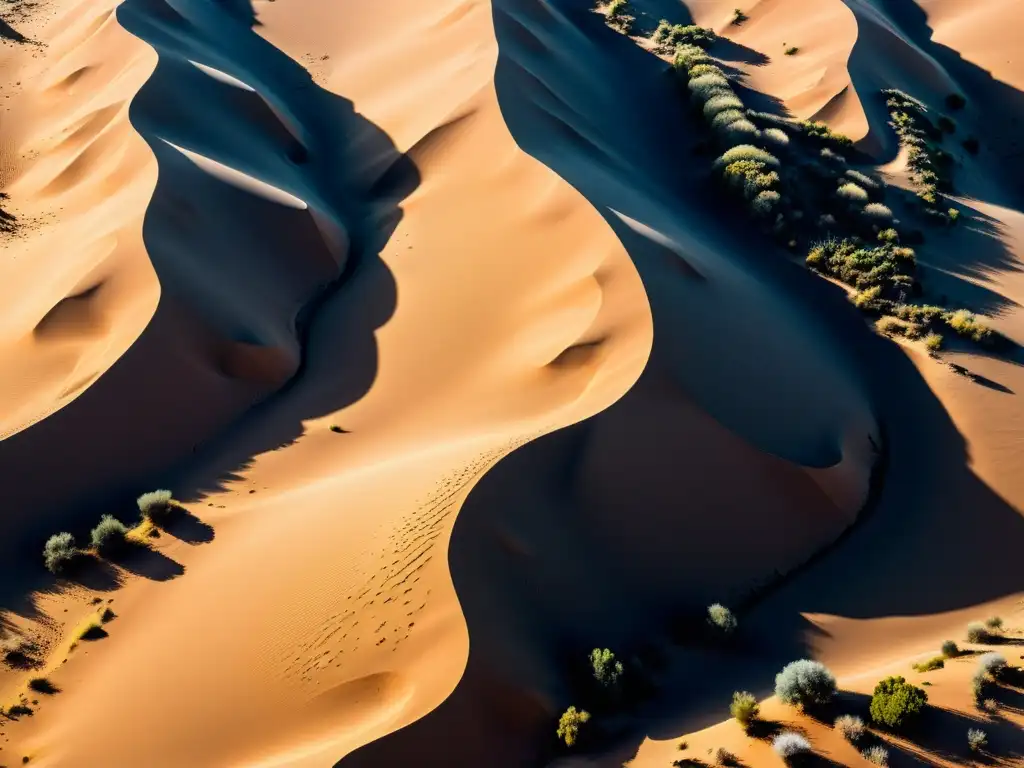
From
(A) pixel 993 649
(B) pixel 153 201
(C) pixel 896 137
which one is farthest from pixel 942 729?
(C) pixel 896 137

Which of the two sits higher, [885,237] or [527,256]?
[527,256]

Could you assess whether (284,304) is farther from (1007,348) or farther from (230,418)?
(1007,348)

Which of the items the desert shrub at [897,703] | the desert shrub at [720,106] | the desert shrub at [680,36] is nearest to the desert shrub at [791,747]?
the desert shrub at [897,703]

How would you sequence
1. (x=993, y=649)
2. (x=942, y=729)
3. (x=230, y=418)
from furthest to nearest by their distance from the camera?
(x=230, y=418) < (x=993, y=649) < (x=942, y=729)

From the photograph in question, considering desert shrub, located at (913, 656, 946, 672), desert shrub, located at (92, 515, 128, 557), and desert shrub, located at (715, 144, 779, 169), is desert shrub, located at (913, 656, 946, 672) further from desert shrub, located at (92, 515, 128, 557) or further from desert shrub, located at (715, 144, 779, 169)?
desert shrub, located at (715, 144, 779, 169)

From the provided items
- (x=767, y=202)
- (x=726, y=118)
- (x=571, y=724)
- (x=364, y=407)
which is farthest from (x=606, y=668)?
(x=726, y=118)

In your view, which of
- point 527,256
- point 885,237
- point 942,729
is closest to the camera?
point 942,729

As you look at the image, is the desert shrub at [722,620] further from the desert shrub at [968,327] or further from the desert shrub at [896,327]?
the desert shrub at [968,327]
